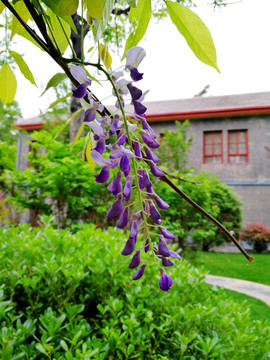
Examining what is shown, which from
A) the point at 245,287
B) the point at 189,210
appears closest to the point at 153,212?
the point at 189,210

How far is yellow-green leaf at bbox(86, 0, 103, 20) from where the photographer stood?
286mm

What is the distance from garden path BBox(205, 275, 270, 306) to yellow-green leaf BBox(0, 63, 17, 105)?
429 centimetres

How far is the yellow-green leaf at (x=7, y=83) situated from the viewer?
0.50m

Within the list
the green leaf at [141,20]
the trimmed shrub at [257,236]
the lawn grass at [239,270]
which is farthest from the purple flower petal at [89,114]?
the trimmed shrub at [257,236]

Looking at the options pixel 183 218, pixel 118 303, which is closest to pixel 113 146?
pixel 118 303

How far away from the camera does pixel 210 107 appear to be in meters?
12.0

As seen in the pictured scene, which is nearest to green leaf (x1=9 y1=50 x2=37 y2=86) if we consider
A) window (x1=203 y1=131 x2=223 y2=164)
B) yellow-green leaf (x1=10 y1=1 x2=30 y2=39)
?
yellow-green leaf (x1=10 y1=1 x2=30 y2=39)

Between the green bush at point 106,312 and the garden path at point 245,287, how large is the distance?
3102 millimetres

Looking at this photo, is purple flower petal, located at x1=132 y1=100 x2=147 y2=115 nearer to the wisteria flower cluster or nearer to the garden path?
the wisteria flower cluster

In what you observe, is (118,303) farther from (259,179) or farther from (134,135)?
(259,179)

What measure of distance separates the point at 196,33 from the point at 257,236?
9.81m

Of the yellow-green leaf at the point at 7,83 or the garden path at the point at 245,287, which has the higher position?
the yellow-green leaf at the point at 7,83

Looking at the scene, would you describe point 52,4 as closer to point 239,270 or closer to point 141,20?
point 141,20

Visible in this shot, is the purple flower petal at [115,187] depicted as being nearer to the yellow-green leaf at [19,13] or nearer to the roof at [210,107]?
the yellow-green leaf at [19,13]
